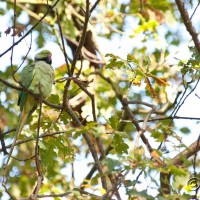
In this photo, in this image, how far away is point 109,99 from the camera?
24.6ft

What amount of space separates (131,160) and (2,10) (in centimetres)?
495

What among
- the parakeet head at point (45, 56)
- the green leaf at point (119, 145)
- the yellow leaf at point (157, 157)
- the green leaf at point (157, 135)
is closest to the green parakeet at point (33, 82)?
the parakeet head at point (45, 56)

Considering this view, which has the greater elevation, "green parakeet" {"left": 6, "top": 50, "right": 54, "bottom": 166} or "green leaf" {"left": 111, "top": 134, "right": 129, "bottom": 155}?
"green parakeet" {"left": 6, "top": 50, "right": 54, "bottom": 166}

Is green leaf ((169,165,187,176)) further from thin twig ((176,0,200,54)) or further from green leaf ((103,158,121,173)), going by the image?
thin twig ((176,0,200,54))

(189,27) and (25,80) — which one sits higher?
(189,27)

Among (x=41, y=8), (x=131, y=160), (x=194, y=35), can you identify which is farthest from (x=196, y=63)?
(x=41, y=8)

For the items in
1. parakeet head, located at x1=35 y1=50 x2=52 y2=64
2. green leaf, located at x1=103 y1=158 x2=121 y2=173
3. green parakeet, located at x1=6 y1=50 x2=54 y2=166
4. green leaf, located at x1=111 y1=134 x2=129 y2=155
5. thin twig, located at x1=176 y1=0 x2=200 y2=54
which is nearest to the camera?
green leaf, located at x1=103 y1=158 x2=121 y2=173

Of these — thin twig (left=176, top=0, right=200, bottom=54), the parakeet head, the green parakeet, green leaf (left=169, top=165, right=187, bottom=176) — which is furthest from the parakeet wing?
green leaf (left=169, top=165, right=187, bottom=176)

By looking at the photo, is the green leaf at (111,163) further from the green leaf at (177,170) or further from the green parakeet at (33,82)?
the green parakeet at (33,82)

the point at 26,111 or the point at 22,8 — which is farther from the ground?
the point at 22,8

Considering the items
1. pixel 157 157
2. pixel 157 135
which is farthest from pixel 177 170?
pixel 157 135

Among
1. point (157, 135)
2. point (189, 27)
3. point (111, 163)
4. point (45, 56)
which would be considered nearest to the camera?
point (111, 163)

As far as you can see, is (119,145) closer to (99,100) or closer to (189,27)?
(189,27)

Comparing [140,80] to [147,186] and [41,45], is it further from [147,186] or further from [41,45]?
[41,45]
